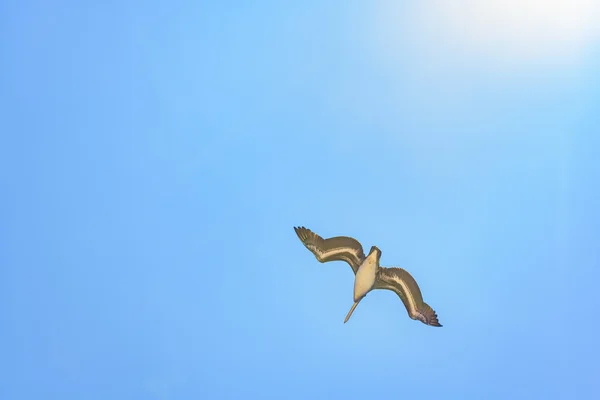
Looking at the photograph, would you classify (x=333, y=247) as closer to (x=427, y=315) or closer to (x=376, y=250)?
(x=376, y=250)

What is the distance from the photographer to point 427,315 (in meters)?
29.1

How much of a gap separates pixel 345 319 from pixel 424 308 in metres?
4.35

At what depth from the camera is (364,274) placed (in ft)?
95.0

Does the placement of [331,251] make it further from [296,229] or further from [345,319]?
[345,319]

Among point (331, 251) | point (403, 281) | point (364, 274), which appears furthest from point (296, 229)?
point (403, 281)

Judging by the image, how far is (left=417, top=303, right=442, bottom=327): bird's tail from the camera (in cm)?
2900

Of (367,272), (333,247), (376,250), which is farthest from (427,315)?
(333,247)

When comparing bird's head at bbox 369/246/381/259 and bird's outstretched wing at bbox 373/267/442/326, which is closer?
bird's head at bbox 369/246/381/259

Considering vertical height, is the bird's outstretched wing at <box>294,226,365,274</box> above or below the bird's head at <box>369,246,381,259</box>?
below

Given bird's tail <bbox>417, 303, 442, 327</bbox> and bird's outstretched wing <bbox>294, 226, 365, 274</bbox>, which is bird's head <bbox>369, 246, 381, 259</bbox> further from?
bird's tail <bbox>417, 303, 442, 327</bbox>

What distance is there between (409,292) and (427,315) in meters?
1.55

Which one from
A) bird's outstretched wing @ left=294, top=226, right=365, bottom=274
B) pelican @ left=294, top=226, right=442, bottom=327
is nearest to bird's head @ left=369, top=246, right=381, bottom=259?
pelican @ left=294, top=226, right=442, bottom=327

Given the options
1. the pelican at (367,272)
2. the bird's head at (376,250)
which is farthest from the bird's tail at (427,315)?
the bird's head at (376,250)

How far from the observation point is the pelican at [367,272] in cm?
2855
